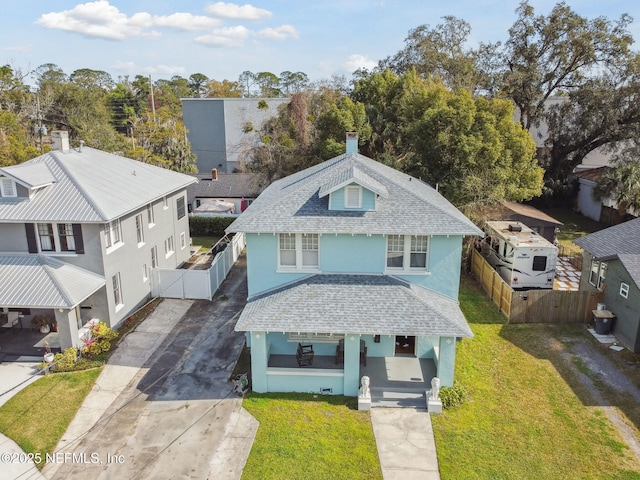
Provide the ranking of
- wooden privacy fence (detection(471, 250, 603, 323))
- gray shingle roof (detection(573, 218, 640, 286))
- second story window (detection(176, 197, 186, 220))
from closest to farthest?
gray shingle roof (detection(573, 218, 640, 286)), wooden privacy fence (detection(471, 250, 603, 323)), second story window (detection(176, 197, 186, 220))

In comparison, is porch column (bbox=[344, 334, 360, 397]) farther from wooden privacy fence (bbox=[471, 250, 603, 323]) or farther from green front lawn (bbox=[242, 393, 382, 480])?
wooden privacy fence (bbox=[471, 250, 603, 323])

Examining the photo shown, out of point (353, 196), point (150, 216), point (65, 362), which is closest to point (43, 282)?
point (65, 362)

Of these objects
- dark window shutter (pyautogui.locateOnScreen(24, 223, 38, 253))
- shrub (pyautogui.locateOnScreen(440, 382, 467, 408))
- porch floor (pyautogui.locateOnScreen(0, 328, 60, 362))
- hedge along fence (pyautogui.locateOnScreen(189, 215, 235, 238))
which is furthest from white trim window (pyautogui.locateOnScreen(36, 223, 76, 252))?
hedge along fence (pyautogui.locateOnScreen(189, 215, 235, 238))

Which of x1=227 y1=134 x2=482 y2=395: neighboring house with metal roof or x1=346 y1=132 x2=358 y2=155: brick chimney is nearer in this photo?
x1=227 y1=134 x2=482 y2=395: neighboring house with metal roof

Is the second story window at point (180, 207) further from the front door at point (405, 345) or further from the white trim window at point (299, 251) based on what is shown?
the front door at point (405, 345)

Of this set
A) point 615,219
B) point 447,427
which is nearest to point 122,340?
point 447,427

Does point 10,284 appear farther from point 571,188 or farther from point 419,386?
point 571,188

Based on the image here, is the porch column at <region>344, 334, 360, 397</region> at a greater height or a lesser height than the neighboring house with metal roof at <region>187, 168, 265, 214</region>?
lesser

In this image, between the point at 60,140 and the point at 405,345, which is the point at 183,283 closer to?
the point at 60,140
